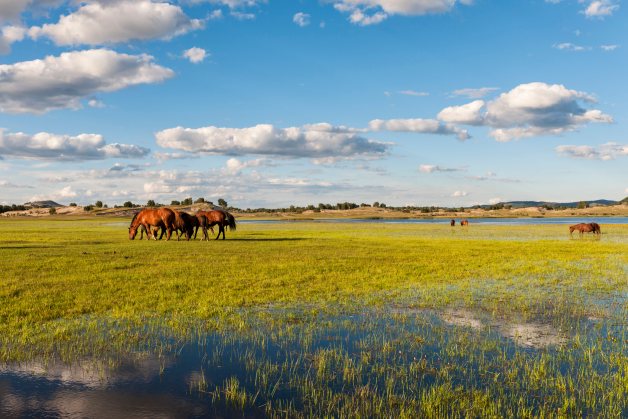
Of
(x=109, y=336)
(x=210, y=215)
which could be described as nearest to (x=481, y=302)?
(x=109, y=336)

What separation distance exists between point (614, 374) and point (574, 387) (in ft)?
4.17

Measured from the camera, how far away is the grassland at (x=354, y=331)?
6.23 m

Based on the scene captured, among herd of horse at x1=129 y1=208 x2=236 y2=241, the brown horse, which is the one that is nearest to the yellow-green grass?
the brown horse

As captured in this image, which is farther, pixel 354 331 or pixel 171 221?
pixel 171 221

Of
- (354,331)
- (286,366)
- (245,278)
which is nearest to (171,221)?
(245,278)

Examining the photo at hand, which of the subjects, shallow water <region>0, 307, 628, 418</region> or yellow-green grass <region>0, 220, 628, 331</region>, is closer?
shallow water <region>0, 307, 628, 418</region>

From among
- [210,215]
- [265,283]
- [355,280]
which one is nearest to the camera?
[265,283]

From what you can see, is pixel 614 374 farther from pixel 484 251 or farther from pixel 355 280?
pixel 484 251

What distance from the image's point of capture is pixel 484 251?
28.3 metres

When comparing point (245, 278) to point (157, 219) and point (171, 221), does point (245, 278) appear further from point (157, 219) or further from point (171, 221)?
point (157, 219)

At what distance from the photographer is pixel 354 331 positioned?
9602 mm

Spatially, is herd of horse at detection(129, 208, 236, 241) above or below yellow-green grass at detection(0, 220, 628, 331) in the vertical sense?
above

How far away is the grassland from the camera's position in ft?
20.4

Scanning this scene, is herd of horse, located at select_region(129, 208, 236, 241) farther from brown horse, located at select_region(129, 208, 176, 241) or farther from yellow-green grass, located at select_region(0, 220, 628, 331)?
yellow-green grass, located at select_region(0, 220, 628, 331)
